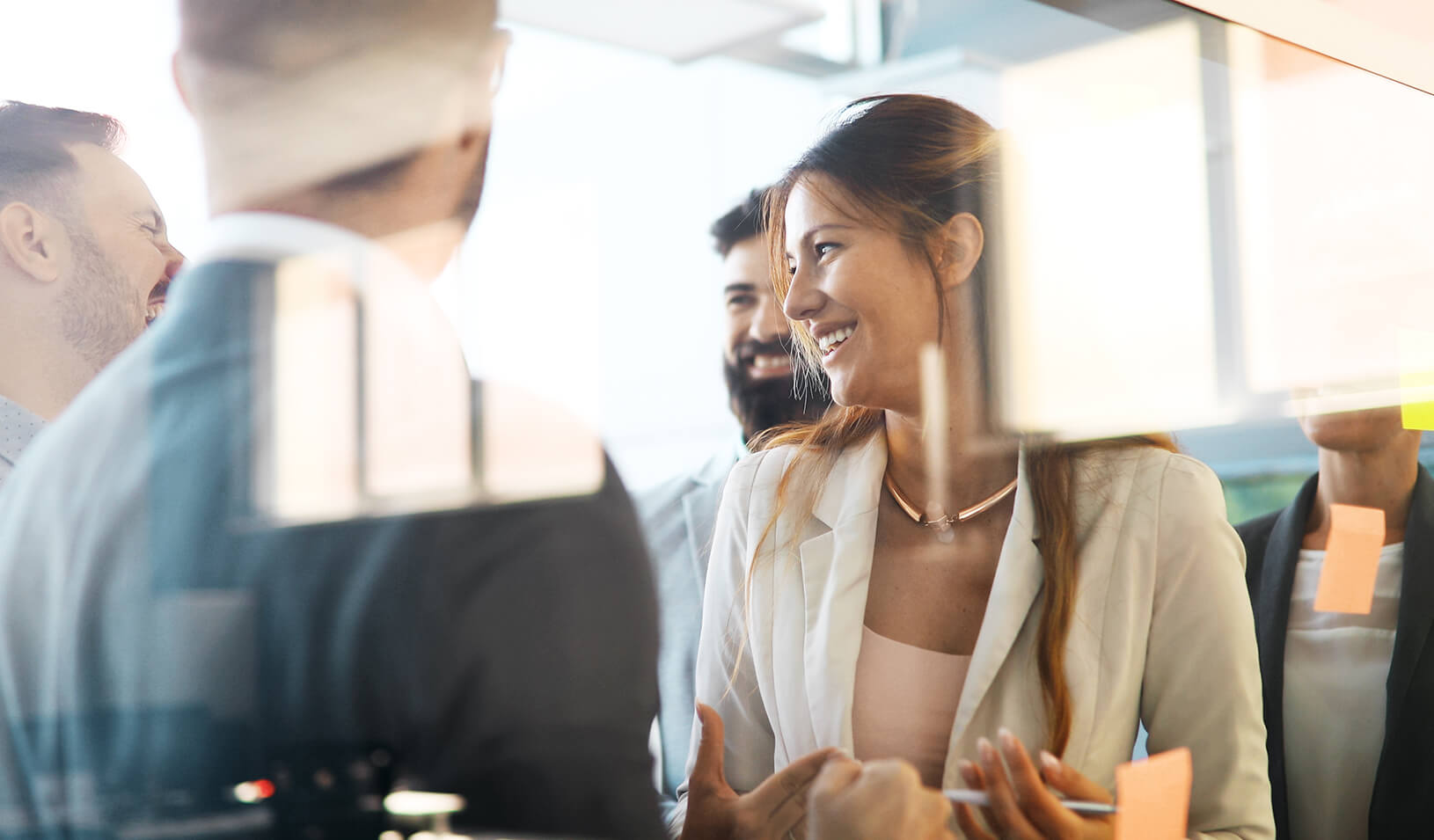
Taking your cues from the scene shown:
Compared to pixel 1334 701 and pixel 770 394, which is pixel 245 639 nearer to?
pixel 770 394

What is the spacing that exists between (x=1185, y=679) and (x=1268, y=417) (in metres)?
0.59

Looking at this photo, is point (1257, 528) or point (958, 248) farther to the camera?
point (1257, 528)

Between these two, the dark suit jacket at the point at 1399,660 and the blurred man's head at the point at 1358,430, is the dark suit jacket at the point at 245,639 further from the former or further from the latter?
the blurred man's head at the point at 1358,430

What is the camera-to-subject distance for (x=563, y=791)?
971mm

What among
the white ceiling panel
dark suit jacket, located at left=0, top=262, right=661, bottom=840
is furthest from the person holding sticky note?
dark suit jacket, located at left=0, top=262, right=661, bottom=840

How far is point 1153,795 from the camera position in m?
1.40

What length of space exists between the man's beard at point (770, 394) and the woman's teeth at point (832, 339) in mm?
29

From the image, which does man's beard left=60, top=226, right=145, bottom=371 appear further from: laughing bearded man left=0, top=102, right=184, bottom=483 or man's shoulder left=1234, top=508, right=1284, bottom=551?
man's shoulder left=1234, top=508, right=1284, bottom=551

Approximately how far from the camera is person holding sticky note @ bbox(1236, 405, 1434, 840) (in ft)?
5.76

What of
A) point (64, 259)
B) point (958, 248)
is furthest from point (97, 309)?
point (958, 248)

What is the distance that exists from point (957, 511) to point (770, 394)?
28 centimetres

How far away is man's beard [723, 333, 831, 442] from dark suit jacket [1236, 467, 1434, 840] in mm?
844

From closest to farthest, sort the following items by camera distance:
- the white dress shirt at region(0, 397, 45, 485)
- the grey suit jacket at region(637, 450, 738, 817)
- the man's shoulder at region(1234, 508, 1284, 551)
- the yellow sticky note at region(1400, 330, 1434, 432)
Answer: the white dress shirt at region(0, 397, 45, 485) < the grey suit jacket at region(637, 450, 738, 817) < the man's shoulder at region(1234, 508, 1284, 551) < the yellow sticky note at region(1400, 330, 1434, 432)

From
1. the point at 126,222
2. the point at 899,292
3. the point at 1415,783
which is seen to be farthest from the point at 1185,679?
the point at 126,222
